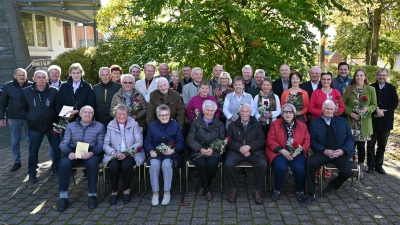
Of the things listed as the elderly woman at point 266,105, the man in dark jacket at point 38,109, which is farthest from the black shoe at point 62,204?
the elderly woman at point 266,105

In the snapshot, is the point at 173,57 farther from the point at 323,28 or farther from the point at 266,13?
the point at 323,28

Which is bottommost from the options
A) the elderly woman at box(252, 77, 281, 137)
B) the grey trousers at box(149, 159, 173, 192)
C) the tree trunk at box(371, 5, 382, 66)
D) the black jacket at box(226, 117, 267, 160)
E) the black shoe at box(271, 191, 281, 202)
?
the black shoe at box(271, 191, 281, 202)

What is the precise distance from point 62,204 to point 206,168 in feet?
6.99

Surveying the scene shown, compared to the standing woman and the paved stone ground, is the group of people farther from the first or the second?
the paved stone ground

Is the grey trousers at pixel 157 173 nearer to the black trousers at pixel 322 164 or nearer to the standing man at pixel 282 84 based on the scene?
the black trousers at pixel 322 164

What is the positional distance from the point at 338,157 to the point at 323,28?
4.30 meters

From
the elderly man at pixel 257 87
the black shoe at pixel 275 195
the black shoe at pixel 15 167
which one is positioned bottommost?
the black shoe at pixel 275 195

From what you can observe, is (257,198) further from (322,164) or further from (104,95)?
(104,95)

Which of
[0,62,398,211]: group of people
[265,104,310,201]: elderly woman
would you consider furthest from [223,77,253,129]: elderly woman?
[265,104,310,201]: elderly woman

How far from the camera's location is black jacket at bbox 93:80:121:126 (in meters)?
6.00

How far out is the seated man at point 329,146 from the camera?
5.18m

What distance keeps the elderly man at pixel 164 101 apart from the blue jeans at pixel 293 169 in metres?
1.73

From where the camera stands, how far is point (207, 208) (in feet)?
16.2

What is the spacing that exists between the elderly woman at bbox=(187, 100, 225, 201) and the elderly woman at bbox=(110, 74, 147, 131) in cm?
98
